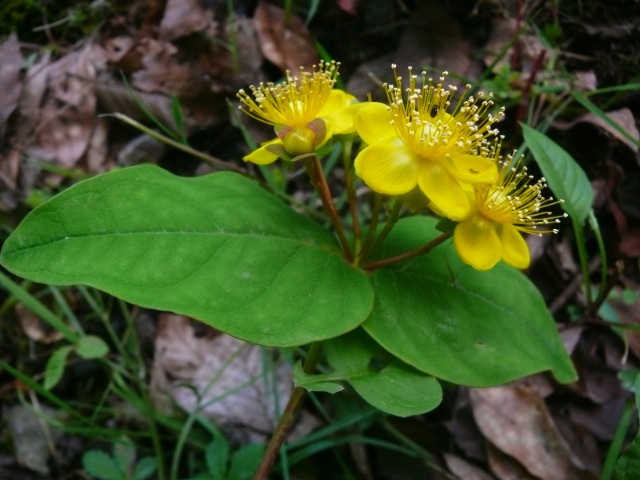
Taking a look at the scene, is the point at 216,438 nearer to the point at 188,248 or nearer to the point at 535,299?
the point at 188,248

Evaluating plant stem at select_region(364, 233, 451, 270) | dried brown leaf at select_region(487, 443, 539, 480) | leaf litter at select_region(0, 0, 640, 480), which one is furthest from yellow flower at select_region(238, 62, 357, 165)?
dried brown leaf at select_region(487, 443, 539, 480)

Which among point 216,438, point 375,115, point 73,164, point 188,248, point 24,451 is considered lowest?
point 24,451

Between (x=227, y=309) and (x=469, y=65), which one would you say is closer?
(x=227, y=309)

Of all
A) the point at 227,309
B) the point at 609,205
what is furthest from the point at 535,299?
the point at 227,309

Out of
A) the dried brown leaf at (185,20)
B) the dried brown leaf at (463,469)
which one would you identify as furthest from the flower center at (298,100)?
the dried brown leaf at (185,20)

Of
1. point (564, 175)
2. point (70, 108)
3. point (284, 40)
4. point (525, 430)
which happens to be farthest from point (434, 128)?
point (70, 108)

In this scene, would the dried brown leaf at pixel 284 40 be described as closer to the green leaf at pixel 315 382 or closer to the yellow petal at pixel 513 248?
the yellow petal at pixel 513 248

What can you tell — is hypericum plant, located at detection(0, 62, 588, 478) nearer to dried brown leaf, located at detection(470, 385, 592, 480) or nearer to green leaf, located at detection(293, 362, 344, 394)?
green leaf, located at detection(293, 362, 344, 394)
